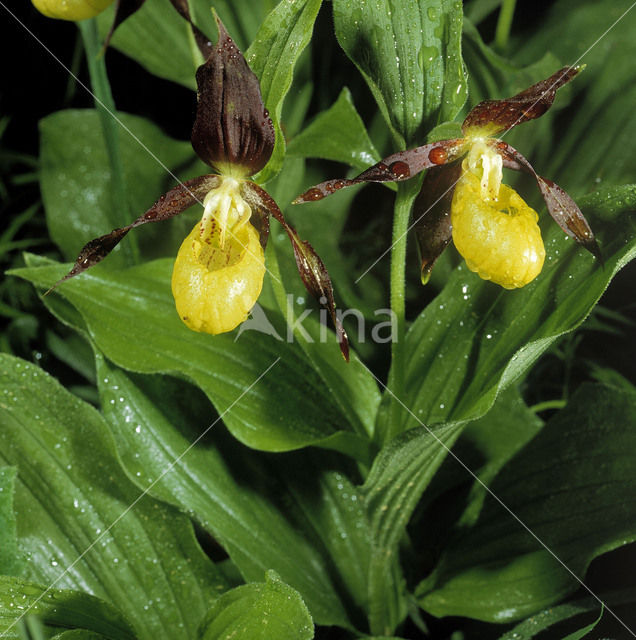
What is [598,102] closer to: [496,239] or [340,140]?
[340,140]

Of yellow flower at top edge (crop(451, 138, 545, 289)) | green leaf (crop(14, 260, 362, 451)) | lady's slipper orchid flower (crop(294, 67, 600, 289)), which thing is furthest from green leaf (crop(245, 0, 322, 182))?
green leaf (crop(14, 260, 362, 451))

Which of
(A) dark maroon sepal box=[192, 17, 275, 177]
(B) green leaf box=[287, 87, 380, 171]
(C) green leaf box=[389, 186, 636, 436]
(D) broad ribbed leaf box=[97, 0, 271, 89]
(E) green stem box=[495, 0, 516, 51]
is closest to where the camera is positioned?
(A) dark maroon sepal box=[192, 17, 275, 177]

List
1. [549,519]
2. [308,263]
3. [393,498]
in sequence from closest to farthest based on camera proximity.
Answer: [308,263] → [393,498] → [549,519]

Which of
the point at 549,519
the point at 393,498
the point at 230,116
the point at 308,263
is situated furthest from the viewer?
the point at 549,519

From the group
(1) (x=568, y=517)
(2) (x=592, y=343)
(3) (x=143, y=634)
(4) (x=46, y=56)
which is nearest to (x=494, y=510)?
(1) (x=568, y=517)

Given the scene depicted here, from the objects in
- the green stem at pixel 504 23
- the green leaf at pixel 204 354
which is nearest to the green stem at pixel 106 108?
the green leaf at pixel 204 354

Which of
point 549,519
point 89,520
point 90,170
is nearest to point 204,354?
point 89,520

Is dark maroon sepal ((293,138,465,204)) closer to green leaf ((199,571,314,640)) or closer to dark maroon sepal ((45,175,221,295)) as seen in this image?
dark maroon sepal ((45,175,221,295))
